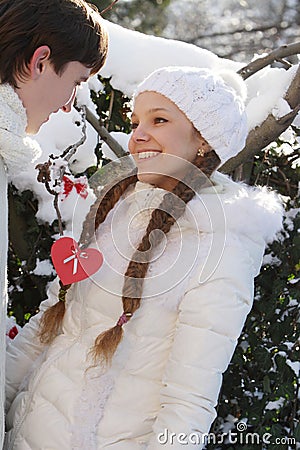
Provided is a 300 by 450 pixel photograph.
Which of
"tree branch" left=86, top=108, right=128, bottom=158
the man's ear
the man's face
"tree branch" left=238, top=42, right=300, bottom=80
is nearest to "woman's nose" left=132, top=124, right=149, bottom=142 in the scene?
the man's face

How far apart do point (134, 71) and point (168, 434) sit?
145 cm

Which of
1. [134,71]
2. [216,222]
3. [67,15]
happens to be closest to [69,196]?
[134,71]

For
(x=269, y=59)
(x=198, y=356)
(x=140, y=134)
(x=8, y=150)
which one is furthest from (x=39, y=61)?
(x=269, y=59)

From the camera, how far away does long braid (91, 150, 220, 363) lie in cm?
175

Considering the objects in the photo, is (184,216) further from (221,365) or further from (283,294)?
(283,294)

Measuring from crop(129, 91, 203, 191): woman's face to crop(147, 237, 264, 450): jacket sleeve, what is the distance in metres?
0.28

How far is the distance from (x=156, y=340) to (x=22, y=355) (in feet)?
1.41

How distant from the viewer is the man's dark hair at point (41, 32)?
1545 millimetres

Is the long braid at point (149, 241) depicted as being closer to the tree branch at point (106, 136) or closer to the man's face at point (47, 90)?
the man's face at point (47, 90)

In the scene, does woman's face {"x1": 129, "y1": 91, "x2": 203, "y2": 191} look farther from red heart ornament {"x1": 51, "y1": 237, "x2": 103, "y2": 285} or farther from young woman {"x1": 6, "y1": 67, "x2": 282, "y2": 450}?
red heart ornament {"x1": 51, "y1": 237, "x2": 103, "y2": 285}

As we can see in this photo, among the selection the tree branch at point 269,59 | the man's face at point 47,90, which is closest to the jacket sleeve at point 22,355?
the man's face at point 47,90

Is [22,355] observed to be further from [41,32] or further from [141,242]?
[41,32]

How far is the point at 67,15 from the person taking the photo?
1.59m

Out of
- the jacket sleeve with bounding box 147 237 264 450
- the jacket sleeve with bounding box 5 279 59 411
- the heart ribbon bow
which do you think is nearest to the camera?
the jacket sleeve with bounding box 147 237 264 450
